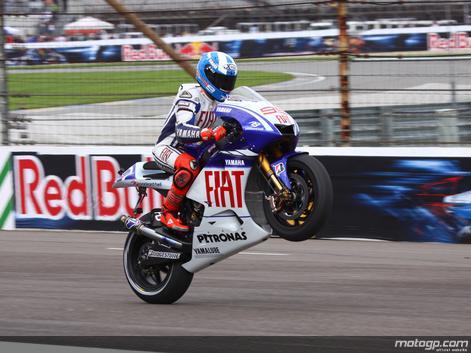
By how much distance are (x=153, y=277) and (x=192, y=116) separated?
1323 mm

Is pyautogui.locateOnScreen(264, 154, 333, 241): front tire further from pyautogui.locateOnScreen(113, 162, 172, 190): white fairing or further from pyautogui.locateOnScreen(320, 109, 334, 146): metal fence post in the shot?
pyautogui.locateOnScreen(320, 109, 334, 146): metal fence post

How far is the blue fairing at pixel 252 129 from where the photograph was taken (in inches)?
258

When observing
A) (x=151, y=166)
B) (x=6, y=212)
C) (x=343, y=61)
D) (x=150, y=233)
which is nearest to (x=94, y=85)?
(x=6, y=212)

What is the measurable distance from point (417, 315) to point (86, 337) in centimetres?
211

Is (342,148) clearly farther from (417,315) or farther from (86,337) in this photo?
(86,337)

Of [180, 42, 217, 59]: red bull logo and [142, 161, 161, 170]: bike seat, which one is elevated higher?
[180, 42, 217, 59]: red bull logo

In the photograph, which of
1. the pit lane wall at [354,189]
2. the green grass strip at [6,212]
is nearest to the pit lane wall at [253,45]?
the pit lane wall at [354,189]

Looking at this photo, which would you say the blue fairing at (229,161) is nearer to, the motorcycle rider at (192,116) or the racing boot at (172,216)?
the motorcycle rider at (192,116)

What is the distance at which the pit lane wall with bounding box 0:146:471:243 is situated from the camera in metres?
10.7

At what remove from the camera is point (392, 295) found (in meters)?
7.38

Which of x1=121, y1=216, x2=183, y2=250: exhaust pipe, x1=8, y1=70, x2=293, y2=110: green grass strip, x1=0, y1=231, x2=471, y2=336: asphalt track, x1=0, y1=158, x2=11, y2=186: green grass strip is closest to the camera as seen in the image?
x1=0, y1=231, x2=471, y2=336: asphalt track

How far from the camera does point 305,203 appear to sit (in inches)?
255

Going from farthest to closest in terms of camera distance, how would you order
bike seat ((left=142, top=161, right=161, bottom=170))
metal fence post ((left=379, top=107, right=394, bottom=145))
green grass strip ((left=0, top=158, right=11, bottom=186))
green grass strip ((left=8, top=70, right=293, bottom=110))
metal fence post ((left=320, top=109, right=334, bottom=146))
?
green grass strip ((left=0, top=158, right=11, bottom=186)) → green grass strip ((left=8, top=70, right=293, bottom=110)) → metal fence post ((left=320, top=109, right=334, bottom=146)) → metal fence post ((left=379, top=107, right=394, bottom=145)) → bike seat ((left=142, top=161, right=161, bottom=170))

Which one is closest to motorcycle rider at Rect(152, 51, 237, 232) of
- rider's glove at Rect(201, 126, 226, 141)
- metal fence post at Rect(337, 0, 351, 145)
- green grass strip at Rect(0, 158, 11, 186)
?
rider's glove at Rect(201, 126, 226, 141)
